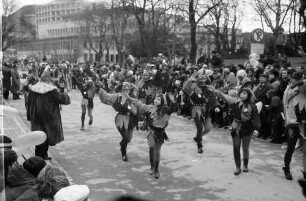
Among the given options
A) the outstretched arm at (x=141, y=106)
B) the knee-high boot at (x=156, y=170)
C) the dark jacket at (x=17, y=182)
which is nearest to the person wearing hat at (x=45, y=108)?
the outstretched arm at (x=141, y=106)

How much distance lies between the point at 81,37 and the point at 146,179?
5116 cm

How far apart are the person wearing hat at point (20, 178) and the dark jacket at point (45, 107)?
3.56 meters

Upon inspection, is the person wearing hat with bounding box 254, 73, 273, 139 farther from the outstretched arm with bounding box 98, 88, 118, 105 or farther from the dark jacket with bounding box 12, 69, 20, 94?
the dark jacket with bounding box 12, 69, 20, 94

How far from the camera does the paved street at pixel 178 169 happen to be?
20.7ft

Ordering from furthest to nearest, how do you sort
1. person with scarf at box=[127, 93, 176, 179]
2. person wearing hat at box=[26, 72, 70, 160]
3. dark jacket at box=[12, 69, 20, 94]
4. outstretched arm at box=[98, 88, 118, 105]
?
dark jacket at box=[12, 69, 20, 94]
outstretched arm at box=[98, 88, 118, 105]
person wearing hat at box=[26, 72, 70, 160]
person with scarf at box=[127, 93, 176, 179]

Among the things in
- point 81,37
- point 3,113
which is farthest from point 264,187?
point 81,37

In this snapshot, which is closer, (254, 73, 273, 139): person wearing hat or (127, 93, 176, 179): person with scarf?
(127, 93, 176, 179): person with scarf

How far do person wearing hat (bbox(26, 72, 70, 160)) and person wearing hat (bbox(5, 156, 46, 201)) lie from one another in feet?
11.7

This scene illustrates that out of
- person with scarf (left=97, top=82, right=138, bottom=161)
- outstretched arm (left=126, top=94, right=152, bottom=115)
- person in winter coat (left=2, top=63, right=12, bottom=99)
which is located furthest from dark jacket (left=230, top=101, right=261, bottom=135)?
person in winter coat (left=2, top=63, right=12, bottom=99)

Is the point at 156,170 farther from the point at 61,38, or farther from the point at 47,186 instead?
the point at 61,38

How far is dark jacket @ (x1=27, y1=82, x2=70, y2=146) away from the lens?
766cm

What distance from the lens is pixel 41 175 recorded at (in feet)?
11.0

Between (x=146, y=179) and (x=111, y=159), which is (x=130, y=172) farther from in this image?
(x=111, y=159)

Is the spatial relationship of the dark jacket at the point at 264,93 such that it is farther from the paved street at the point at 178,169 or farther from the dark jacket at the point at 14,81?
the dark jacket at the point at 14,81
